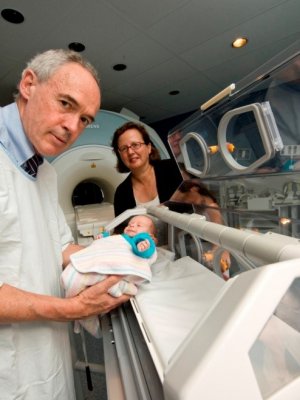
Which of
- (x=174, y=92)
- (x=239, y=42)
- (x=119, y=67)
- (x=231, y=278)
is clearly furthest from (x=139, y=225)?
(x=174, y=92)

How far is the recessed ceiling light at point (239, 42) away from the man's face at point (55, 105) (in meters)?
1.78

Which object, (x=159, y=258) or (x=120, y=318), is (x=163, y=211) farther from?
(x=120, y=318)

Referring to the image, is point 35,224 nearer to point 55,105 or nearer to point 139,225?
point 55,105

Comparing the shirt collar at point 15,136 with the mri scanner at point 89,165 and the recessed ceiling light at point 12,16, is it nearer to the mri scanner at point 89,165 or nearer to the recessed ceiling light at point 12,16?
the recessed ceiling light at point 12,16

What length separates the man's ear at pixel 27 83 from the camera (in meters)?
0.71

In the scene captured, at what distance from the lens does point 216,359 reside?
0.26m

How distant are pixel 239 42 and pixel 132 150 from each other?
1362 mm

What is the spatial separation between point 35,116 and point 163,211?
2.12 feet

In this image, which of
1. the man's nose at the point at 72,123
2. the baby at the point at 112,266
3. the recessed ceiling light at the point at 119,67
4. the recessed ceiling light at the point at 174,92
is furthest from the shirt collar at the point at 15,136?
the recessed ceiling light at the point at 174,92

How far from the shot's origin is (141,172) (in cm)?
174

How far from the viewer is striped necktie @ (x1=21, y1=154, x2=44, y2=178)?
74cm

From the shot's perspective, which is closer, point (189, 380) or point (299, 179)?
point (189, 380)

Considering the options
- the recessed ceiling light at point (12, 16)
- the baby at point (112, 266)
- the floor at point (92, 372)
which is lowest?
the floor at point (92, 372)

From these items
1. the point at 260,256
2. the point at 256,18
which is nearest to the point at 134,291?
the point at 260,256
